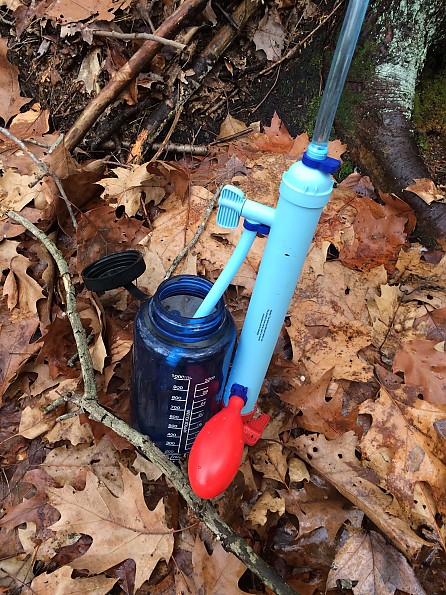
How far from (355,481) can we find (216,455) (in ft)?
1.86

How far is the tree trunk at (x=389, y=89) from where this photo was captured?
8.29 ft

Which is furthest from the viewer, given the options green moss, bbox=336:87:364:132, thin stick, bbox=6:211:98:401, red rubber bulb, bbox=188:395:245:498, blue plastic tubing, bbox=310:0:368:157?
green moss, bbox=336:87:364:132

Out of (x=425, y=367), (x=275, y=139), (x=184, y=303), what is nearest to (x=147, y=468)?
(x=184, y=303)

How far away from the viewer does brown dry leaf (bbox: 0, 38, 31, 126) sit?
2615 mm

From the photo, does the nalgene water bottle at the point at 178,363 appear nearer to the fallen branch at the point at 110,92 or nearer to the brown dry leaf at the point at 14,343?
the brown dry leaf at the point at 14,343

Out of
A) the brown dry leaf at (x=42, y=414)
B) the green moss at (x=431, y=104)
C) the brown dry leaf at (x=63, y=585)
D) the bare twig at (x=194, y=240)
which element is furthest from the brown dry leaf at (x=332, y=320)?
the green moss at (x=431, y=104)

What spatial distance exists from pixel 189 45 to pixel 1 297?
172 centimetres

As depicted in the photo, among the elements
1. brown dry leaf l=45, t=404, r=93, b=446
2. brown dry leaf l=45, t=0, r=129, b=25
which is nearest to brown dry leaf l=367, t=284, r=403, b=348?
brown dry leaf l=45, t=404, r=93, b=446

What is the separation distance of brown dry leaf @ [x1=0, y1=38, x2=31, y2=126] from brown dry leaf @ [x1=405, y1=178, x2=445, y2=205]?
7.05 ft

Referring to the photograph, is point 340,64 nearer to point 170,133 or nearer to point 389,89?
point 170,133

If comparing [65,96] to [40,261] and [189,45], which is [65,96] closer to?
[189,45]

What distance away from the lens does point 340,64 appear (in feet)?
3.32

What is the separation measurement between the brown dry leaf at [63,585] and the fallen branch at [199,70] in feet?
6.62

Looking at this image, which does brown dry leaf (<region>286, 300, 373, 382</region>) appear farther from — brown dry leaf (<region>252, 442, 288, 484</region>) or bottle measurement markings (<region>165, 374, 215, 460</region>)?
bottle measurement markings (<region>165, 374, 215, 460</region>)
